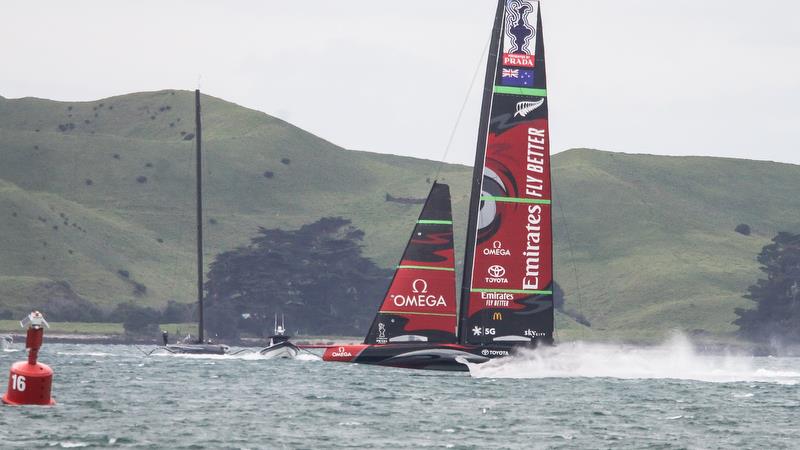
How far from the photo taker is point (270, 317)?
174000 millimetres

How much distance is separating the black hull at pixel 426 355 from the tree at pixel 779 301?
13671 cm

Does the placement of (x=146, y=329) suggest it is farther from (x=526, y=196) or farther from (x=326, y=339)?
(x=526, y=196)

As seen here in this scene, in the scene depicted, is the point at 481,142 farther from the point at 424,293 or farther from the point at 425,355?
the point at 425,355

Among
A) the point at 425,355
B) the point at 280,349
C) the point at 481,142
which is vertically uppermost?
the point at 481,142

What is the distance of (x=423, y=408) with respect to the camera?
43.7 meters

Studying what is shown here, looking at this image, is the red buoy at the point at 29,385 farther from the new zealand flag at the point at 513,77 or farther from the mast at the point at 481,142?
the new zealand flag at the point at 513,77

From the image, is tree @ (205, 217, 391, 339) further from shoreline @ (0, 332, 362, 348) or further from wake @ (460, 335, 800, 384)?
wake @ (460, 335, 800, 384)

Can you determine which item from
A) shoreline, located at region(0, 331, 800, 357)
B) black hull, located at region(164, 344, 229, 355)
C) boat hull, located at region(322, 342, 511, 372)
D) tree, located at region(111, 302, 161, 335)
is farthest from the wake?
tree, located at region(111, 302, 161, 335)

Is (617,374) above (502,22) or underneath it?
underneath

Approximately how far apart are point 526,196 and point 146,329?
120 m

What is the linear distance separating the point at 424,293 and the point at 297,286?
127 metres

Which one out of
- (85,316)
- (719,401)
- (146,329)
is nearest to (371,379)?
(719,401)

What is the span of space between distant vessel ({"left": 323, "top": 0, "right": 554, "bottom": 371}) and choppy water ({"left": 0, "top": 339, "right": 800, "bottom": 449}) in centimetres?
128

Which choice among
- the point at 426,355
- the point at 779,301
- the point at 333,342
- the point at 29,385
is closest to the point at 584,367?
the point at 426,355
